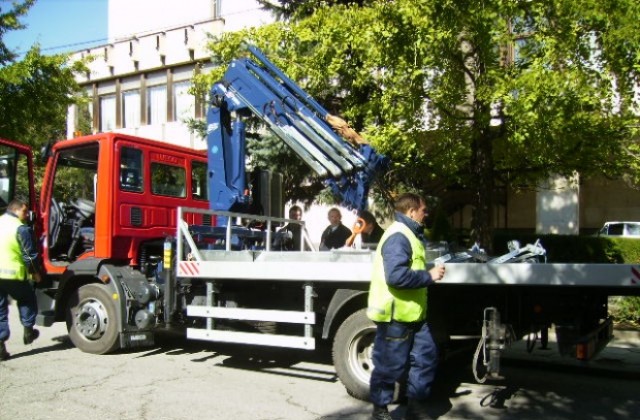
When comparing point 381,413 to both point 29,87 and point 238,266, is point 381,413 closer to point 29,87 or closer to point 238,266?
point 238,266

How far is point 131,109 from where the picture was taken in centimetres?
2494

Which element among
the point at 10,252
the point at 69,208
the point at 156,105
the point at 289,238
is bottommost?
the point at 10,252

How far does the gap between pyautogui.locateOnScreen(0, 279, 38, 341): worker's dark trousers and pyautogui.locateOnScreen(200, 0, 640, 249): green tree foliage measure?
4.76 metres

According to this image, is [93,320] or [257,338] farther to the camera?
[93,320]

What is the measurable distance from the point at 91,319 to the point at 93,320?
3cm

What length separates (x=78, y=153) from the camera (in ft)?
26.1

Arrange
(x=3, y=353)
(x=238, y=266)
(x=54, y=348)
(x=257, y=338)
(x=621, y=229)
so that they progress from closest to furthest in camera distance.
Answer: (x=257, y=338) → (x=238, y=266) → (x=3, y=353) → (x=54, y=348) → (x=621, y=229)

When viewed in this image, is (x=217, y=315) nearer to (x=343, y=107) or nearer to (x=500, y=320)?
(x=500, y=320)

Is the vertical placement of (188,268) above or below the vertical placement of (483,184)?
below

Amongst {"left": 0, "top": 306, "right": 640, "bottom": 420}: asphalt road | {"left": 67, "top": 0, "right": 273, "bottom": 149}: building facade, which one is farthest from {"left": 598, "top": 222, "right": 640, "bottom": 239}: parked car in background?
{"left": 67, "top": 0, "right": 273, "bottom": 149}: building facade

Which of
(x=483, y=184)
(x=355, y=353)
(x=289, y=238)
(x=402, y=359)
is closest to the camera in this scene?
(x=402, y=359)

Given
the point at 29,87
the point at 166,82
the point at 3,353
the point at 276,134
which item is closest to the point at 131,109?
the point at 166,82

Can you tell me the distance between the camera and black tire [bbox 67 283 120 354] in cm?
730

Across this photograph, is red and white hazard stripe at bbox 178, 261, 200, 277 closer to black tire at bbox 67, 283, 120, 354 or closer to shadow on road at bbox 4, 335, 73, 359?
black tire at bbox 67, 283, 120, 354
